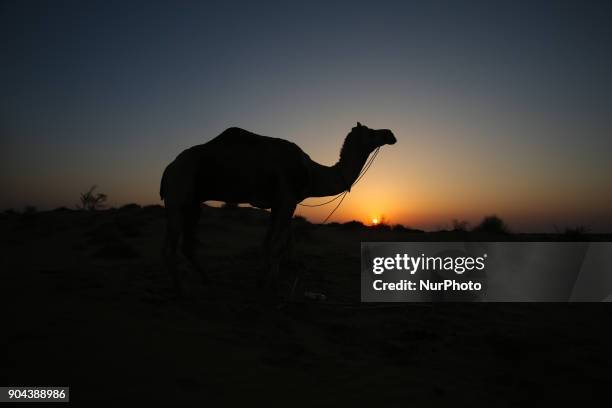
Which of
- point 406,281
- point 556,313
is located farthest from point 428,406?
point 406,281

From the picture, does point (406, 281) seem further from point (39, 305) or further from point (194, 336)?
point (39, 305)

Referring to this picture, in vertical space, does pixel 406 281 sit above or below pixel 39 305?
below

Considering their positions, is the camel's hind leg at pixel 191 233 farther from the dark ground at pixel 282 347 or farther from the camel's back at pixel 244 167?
the camel's back at pixel 244 167

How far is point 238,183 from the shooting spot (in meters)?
5.66

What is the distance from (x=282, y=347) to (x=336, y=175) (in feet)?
11.9

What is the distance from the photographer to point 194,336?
374 cm

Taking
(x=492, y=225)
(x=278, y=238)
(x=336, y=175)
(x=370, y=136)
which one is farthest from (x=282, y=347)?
(x=492, y=225)

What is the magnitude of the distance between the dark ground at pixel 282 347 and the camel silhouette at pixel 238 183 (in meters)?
0.85

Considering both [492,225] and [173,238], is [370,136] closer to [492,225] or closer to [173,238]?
[173,238]

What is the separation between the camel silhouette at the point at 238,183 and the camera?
5.48m

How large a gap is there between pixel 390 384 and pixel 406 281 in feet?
17.2

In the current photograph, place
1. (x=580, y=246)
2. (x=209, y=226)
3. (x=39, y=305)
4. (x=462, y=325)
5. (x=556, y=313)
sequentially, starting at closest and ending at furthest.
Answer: (x=39, y=305) < (x=462, y=325) < (x=556, y=313) < (x=580, y=246) < (x=209, y=226)

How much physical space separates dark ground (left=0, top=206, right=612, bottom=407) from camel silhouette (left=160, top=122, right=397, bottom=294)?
85 cm

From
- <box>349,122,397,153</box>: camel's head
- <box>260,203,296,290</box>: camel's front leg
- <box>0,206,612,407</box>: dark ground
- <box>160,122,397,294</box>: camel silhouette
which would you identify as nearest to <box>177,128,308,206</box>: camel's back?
<box>160,122,397,294</box>: camel silhouette
